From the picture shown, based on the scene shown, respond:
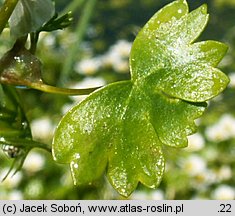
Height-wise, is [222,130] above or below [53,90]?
below

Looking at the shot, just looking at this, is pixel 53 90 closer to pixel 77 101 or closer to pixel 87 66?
pixel 77 101

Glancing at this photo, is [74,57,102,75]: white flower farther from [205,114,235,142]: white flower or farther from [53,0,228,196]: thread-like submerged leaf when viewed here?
[53,0,228,196]: thread-like submerged leaf

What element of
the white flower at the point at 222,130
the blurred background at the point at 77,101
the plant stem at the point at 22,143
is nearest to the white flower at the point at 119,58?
the blurred background at the point at 77,101

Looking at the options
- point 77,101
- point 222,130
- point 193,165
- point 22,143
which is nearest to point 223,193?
point 193,165

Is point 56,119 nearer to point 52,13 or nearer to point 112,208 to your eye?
point 112,208

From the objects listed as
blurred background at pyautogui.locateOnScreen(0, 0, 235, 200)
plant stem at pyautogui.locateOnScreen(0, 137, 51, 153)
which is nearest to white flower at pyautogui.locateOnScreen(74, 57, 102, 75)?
blurred background at pyautogui.locateOnScreen(0, 0, 235, 200)

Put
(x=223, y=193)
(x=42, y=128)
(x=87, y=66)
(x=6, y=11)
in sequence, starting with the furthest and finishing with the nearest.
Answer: (x=87, y=66) < (x=42, y=128) < (x=223, y=193) < (x=6, y=11)
